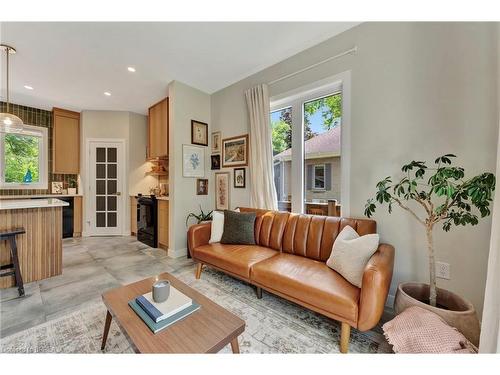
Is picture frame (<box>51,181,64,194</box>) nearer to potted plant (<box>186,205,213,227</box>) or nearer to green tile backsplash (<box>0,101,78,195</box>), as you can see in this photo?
green tile backsplash (<box>0,101,78,195</box>)

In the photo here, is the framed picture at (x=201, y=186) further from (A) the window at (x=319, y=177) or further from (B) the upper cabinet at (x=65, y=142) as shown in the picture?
(B) the upper cabinet at (x=65, y=142)

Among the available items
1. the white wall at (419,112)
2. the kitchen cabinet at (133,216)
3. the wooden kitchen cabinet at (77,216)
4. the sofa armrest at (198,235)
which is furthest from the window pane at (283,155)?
the wooden kitchen cabinet at (77,216)

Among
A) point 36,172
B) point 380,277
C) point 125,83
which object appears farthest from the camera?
point 36,172

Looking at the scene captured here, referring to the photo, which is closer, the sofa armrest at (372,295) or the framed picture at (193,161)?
the sofa armrest at (372,295)

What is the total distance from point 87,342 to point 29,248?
1.69 meters

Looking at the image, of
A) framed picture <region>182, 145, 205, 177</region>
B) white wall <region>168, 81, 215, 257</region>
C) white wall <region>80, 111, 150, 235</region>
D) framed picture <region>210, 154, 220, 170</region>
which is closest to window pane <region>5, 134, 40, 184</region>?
white wall <region>80, 111, 150, 235</region>

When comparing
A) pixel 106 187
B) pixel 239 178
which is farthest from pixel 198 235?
pixel 106 187

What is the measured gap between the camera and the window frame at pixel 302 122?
219 centimetres

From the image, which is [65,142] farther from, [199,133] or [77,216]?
[199,133]

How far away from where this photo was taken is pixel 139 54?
256cm

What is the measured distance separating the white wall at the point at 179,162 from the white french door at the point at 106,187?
2.09 metres

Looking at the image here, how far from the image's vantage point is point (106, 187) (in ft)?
15.1
